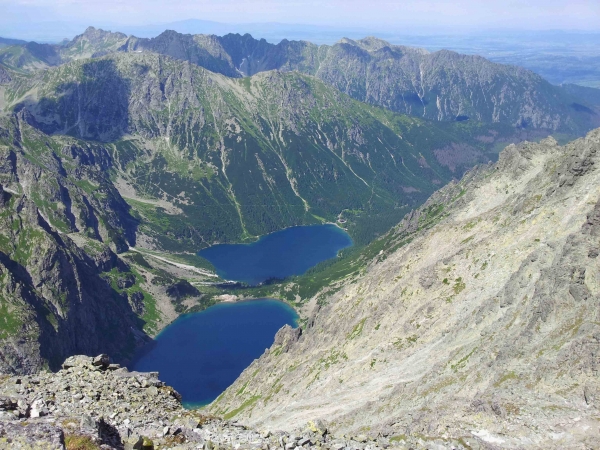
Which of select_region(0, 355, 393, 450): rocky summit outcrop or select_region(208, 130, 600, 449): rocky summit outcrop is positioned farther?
select_region(208, 130, 600, 449): rocky summit outcrop

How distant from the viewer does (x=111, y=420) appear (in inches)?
1410

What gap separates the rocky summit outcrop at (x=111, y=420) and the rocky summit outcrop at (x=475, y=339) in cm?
1298

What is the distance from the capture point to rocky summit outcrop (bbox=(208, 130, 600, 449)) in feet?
163

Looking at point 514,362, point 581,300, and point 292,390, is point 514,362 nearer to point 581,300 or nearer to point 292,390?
point 581,300

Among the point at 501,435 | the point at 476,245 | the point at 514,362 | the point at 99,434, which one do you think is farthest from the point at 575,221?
the point at 99,434

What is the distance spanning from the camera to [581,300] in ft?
219

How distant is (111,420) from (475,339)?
201ft

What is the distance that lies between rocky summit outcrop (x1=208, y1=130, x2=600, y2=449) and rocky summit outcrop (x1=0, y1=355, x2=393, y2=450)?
1298 centimetres

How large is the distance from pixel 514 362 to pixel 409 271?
218 ft

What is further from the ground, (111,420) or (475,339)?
(111,420)

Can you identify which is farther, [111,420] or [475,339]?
[475,339]

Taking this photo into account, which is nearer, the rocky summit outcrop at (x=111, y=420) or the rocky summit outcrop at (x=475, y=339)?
the rocky summit outcrop at (x=111, y=420)

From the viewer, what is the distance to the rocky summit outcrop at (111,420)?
2695 cm

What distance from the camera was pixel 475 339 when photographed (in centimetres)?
8150
